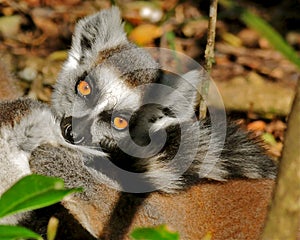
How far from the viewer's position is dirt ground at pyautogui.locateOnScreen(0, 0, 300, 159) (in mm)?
4324

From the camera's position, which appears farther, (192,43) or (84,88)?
(192,43)

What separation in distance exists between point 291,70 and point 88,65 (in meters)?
1.65

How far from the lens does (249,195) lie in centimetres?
289

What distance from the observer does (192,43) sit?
481 cm

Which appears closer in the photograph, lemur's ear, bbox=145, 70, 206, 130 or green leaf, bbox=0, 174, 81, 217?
green leaf, bbox=0, 174, 81, 217

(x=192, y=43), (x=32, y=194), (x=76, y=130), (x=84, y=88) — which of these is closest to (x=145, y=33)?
(x=192, y=43)

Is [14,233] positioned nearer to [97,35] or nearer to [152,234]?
[152,234]

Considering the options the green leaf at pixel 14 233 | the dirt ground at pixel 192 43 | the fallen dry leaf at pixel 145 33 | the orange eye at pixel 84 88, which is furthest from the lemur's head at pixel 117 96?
the green leaf at pixel 14 233

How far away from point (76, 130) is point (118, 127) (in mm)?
256

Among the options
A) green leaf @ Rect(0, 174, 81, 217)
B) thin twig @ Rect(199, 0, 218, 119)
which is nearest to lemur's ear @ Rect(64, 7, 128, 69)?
thin twig @ Rect(199, 0, 218, 119)

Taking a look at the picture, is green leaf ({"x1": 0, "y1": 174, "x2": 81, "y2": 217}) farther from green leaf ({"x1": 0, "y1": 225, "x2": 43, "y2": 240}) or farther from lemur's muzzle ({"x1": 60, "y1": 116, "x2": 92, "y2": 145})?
lemur's muzzle ({"x1": 60, "y1": 116, "x2": 92, "y2": 145})

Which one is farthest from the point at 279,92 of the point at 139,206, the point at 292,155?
the point at 292,155

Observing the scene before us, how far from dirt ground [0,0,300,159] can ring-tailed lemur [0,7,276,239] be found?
0.81 meters

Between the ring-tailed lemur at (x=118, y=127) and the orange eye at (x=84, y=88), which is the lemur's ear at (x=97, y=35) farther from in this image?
the orange eye at (x=84, y=88)
